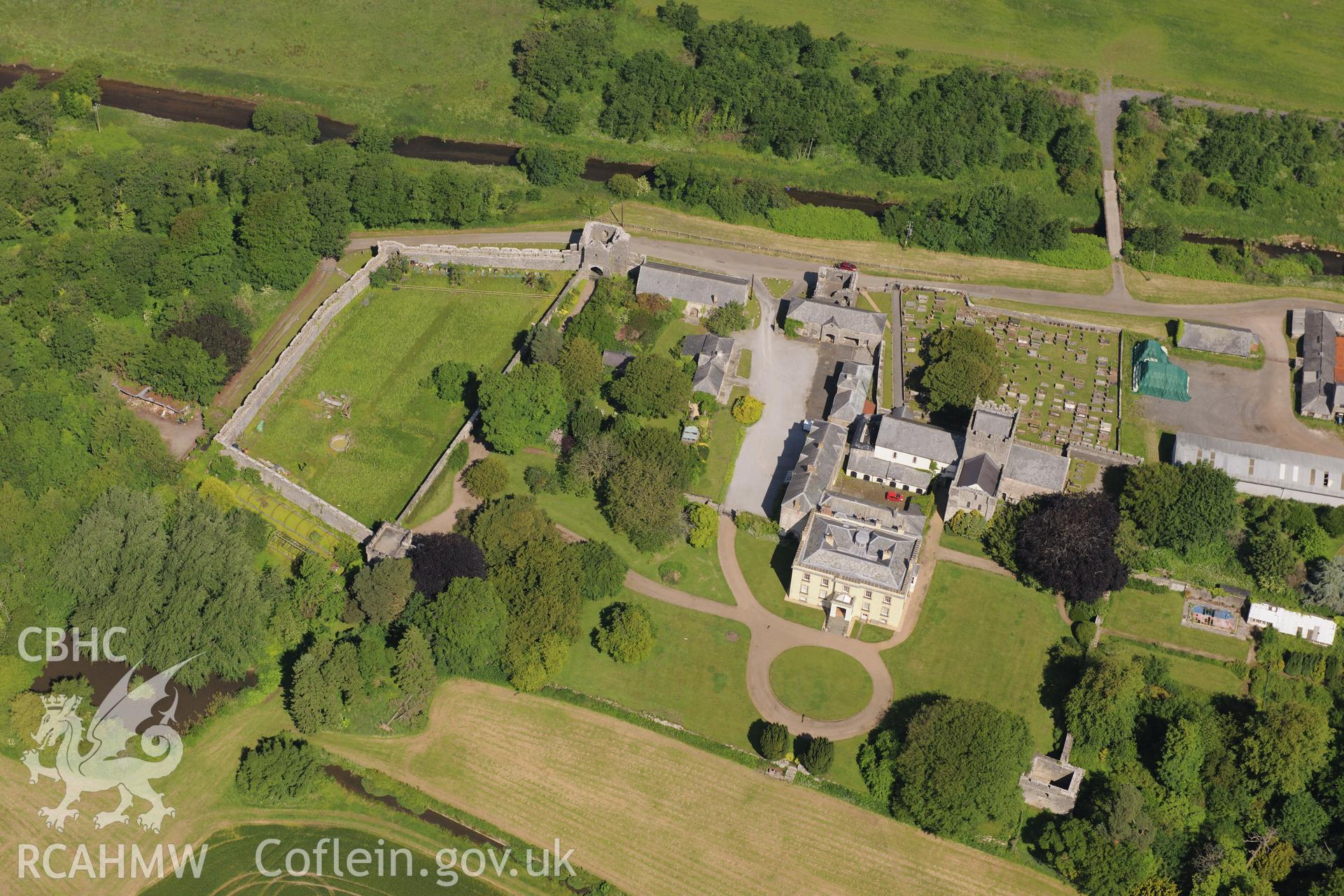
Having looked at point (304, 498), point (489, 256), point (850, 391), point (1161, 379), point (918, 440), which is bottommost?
point (304, 498)

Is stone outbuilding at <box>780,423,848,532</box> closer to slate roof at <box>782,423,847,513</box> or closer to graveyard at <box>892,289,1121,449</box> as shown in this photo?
slate roof at <box>782,423,847,513</box>

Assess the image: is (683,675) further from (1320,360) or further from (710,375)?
(1320,360)

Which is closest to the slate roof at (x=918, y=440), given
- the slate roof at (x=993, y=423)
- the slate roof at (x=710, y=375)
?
the slate roof at (x=993, y=423)

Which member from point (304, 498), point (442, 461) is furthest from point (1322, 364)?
point (304, 498)

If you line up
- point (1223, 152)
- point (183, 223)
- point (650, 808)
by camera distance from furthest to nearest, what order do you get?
1. point (1223, 152)
2. point (183, 223)
3. point (650, 808)

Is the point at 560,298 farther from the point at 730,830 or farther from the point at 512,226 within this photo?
the point at 730,830

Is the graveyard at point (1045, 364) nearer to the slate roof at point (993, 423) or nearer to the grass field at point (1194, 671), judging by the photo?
the slate roof at point (993, 423)

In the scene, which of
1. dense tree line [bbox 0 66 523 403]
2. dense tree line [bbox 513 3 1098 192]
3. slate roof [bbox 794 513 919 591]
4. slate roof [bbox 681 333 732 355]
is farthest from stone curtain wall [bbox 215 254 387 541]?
dense tree line [bbox 513 3 1098 192]
